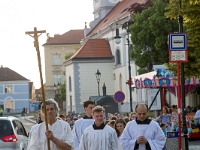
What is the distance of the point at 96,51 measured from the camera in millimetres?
85188

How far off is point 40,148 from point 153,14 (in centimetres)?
4356

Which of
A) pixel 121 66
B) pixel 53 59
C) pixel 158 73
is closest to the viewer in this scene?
pixel 158 73

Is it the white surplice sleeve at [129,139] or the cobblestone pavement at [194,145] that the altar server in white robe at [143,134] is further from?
the cobblestone pavement at [194,145]

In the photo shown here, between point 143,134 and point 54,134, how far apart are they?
2.48 meters

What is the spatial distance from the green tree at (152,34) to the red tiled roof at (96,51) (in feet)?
97.6

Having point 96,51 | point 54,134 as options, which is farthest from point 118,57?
point 54,134

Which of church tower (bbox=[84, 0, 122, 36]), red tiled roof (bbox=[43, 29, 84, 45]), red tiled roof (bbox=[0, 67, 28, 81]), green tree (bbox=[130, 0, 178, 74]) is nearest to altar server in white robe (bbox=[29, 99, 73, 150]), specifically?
green tree (bbox=[130, 0, 178, 74])

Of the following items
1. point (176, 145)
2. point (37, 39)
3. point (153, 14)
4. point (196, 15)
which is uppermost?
point (153, 14)

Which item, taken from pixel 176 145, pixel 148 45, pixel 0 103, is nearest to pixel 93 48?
pixel 148 45

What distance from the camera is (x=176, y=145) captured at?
1962 cm

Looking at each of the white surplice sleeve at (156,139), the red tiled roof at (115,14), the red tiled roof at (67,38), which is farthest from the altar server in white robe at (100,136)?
the red tiled roof at (67,38)

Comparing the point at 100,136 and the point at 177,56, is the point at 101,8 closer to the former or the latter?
the point at 177,56

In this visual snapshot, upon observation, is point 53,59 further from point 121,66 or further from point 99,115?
point 99,115

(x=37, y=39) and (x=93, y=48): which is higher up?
(x=93, y=48)
